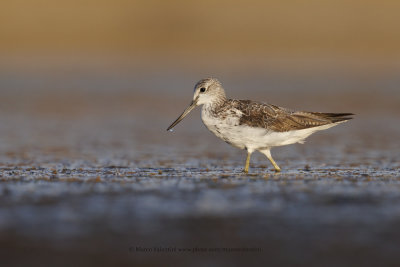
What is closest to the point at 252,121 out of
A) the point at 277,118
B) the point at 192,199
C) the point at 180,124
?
the point at 277,118

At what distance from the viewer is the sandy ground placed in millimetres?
6582

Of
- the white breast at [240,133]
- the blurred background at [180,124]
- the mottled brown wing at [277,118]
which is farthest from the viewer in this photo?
the mottled brown wing at [277,118]

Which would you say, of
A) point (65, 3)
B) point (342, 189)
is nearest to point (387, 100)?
point (342, 189)

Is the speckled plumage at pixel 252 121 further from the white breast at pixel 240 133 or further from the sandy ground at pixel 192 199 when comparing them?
the sandy ground at pixel 192 199

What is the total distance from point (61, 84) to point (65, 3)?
11.8m

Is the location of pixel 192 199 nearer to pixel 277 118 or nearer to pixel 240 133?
pixel 240 133

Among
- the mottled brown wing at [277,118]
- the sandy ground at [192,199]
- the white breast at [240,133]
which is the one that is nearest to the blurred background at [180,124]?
the sandy ground at [192,199]

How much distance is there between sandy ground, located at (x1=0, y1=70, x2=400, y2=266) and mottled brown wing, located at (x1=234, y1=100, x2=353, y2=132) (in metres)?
0.74

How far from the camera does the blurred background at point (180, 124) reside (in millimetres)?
7258

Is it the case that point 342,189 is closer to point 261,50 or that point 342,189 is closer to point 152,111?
point 152,111

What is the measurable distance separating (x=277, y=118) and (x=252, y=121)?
1.84 feet

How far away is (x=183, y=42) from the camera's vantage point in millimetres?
34312

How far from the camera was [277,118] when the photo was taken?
461 inches

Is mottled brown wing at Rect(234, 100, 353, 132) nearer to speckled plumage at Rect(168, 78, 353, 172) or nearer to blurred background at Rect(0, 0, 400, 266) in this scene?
speckled plumage at Rect(168, 78, 353, 172)
